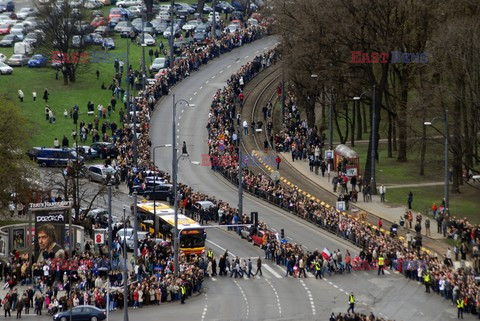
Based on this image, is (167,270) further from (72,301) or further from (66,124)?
(66,124)

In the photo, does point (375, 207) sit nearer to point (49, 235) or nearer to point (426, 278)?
point (426, 278)

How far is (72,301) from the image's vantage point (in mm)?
85312

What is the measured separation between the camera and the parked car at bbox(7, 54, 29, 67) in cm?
15275

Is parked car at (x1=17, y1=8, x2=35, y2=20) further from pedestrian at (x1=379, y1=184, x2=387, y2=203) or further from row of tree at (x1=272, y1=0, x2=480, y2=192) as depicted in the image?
pedestrian at (x1=379, y1=184, x2=387, y2=203)

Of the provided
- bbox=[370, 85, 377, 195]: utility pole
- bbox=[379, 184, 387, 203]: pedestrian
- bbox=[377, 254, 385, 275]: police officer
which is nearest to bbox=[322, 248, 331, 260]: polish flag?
bbox=[377, 254, 385, 275]: police officer

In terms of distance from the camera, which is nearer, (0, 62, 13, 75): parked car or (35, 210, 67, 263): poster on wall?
(35, 210, 67, 263): poster on wall

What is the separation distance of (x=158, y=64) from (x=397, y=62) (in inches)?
1454

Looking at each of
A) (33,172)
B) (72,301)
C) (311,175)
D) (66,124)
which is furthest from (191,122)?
(72,301)

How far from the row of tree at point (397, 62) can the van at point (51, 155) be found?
2117cm

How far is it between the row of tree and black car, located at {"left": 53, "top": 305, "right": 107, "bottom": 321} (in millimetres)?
36814

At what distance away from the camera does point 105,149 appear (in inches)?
4892

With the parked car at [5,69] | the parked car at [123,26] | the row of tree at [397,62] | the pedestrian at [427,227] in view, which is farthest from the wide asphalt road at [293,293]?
the parked car at [123,26]

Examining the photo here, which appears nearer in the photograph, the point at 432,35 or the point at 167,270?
the point at 167,270

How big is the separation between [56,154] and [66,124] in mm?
14112
